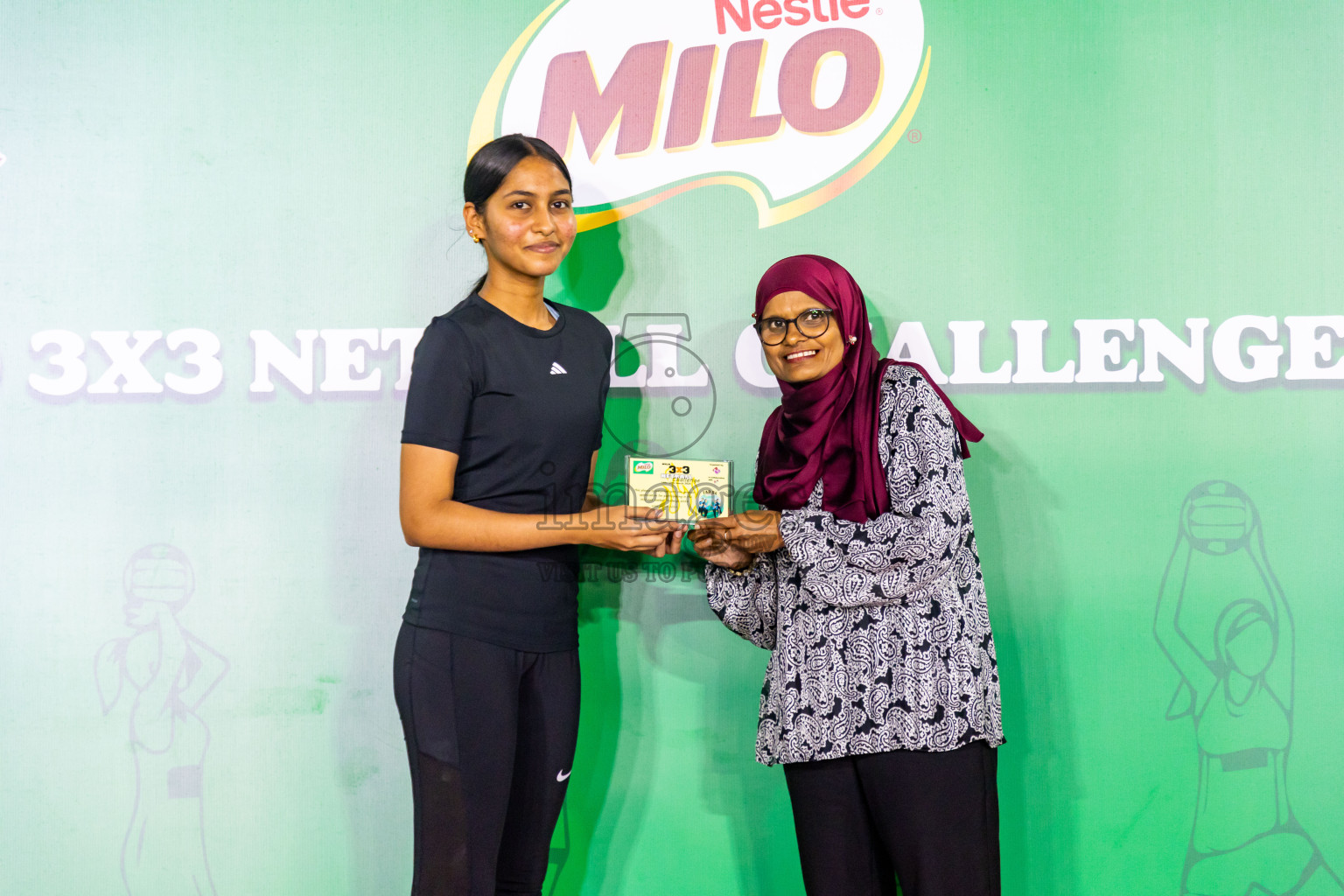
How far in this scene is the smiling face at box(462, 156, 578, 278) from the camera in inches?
64.9

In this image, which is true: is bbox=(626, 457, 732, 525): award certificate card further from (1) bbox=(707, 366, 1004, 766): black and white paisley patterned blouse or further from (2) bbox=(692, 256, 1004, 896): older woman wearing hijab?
(1) bbox=(707, 366, 1004, 766): black and white paisley patterned blouse

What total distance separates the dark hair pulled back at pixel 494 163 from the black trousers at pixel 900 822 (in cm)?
114

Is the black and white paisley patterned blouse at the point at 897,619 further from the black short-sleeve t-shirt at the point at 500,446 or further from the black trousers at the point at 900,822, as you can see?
the black short-sleeve t-shirt at the point at 500,446

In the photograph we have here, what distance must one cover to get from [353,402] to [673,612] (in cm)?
86

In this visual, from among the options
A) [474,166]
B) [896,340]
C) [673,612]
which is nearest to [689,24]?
[474,166]

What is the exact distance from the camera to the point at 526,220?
1.65 m

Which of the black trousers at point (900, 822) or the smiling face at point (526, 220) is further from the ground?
the smiling face at point (526, 220)

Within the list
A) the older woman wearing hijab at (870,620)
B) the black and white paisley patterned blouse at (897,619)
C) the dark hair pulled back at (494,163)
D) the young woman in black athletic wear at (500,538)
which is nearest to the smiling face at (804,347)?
the older woman wearing hijab at (870,620)

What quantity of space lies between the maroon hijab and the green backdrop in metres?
0.38

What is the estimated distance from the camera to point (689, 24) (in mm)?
2004

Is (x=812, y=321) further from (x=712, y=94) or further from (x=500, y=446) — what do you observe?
(x=712, y=94)

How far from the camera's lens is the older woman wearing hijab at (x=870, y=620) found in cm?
147

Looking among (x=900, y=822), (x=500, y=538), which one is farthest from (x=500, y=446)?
(x=900, y=822)

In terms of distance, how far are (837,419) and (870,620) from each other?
0.34 metres
